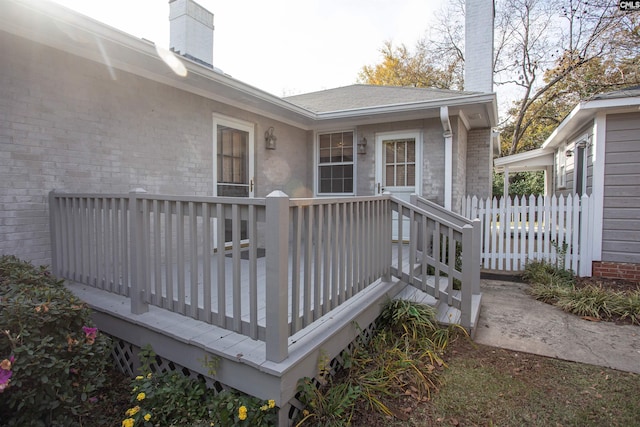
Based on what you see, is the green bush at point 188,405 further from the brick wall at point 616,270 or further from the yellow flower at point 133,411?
the brick wall at point 616,270

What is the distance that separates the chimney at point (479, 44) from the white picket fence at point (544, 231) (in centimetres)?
242

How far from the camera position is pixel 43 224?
3.43m

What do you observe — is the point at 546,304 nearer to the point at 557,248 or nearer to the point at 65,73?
the point at 557,248

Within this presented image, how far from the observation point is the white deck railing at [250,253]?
6.52 feet

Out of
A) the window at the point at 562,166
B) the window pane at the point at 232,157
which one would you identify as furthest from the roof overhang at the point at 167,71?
the window at the point at 562,166

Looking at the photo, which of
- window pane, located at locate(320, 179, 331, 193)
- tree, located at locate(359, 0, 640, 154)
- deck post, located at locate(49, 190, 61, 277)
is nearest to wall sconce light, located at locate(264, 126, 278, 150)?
window pane, located at locate(320, 179, 331, 193)

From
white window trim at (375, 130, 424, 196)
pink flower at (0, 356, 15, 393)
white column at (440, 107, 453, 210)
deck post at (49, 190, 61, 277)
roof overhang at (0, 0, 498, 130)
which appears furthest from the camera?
white window trim at (375, 130, 424, 196)

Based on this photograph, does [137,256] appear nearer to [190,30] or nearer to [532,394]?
[532,394]

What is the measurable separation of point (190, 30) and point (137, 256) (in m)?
4.04

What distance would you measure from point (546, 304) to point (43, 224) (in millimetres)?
5555

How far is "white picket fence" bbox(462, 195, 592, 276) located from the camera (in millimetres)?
5395

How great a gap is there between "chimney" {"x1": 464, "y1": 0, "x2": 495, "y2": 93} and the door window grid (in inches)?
71.1

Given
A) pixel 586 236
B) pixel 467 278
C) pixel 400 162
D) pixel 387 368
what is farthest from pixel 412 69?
pixel 387 368

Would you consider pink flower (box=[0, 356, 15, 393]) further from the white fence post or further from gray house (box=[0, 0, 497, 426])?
the white fence post
